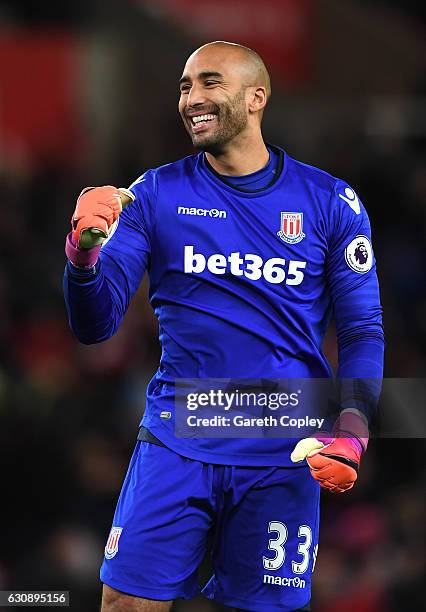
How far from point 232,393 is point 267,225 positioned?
1.78ft

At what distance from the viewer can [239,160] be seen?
3.94 m

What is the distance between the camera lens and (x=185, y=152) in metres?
10.1

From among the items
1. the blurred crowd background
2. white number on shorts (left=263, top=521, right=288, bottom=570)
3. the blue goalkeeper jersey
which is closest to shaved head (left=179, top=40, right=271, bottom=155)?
the blue goalkeeper jersey

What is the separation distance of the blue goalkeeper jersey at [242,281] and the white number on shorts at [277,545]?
7.9 inches

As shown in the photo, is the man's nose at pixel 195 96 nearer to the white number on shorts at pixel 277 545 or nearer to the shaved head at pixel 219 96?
the shaved head at pixel 219 96

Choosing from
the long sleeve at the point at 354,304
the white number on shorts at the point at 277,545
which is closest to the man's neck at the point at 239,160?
the long sleeve at the point at 354,304

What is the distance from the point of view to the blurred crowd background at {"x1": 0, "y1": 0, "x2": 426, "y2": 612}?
6387 mm

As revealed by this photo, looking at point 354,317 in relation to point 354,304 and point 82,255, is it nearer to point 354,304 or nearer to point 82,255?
point 354,304

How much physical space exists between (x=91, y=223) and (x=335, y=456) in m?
0.97

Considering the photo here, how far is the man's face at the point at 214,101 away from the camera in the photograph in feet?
12.6

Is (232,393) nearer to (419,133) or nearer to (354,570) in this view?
(354,570)

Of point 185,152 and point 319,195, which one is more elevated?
point 185,152

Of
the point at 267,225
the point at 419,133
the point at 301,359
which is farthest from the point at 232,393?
the point at 419,133

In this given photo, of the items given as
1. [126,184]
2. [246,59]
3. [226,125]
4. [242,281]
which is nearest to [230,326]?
[242,281]
